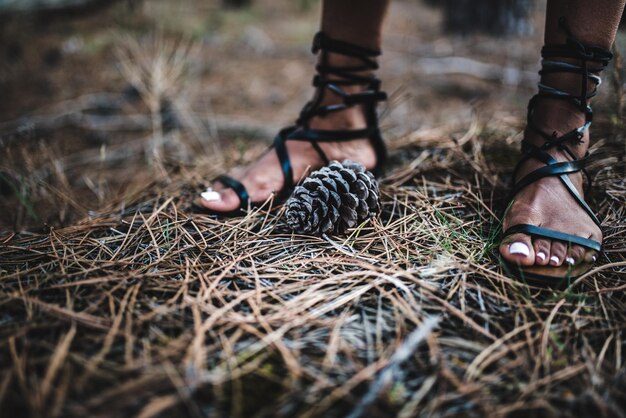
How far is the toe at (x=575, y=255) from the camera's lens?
102cm

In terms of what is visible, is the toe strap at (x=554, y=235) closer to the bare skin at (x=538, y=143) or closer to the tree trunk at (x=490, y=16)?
the bare skin at (x=538, y=143)

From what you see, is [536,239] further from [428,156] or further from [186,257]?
[186,257]

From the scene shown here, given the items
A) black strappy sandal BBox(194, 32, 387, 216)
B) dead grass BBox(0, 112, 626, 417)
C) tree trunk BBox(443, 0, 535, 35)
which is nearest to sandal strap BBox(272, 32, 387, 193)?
black strappy sandal BBox(194, 32, 387, 216)

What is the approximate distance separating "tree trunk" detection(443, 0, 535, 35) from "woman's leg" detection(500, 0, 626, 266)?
2.74 meters

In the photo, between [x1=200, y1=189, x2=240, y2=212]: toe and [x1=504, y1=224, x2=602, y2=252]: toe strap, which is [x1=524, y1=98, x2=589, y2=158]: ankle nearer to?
[x1=504, y1=224, x2=602, y2=252]: toe strap

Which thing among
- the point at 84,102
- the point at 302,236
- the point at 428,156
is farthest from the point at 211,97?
the point at 302,236

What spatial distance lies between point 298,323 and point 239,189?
677 mm

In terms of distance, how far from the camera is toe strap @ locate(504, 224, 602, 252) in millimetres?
1055

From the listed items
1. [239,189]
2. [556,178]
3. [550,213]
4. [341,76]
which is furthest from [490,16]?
[239,189]

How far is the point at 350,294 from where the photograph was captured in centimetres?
91

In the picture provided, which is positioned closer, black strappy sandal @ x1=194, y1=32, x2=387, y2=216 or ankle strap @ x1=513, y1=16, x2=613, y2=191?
ankle strap @ x1=513, y1=16, x2=613, y2=191

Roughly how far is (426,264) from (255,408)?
58cm

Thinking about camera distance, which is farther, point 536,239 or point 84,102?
point 84,102

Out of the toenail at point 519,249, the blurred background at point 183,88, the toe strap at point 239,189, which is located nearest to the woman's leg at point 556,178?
the toenail at point 519,249
